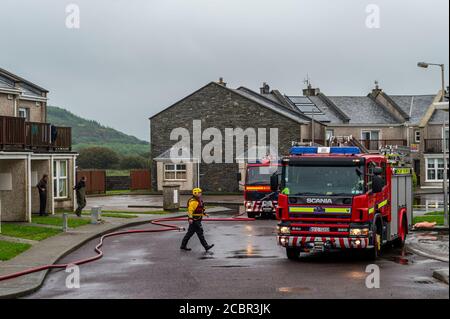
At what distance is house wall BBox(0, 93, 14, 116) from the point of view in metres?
34.9

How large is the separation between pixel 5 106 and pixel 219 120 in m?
32.0

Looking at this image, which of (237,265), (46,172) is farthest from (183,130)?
(237,265)

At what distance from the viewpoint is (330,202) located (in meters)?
19.4

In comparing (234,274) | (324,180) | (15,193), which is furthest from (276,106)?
(234,274)

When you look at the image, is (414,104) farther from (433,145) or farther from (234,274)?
(234,274)

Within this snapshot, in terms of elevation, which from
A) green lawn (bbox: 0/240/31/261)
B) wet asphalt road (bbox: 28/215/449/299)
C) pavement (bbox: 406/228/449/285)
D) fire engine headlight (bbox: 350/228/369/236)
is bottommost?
wet asphalt road (bbox: 28/215/449/299)

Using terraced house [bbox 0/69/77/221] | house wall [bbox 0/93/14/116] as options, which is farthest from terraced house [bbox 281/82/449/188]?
house wall [bbox 0/93/14/116]

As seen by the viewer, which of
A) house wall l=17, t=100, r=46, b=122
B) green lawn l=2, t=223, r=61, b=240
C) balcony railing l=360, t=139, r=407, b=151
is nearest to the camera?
green lawn l=2, t=223, r=61, b=240

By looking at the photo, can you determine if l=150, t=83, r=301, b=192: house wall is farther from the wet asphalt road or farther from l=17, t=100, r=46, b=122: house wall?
the wet asphalt road

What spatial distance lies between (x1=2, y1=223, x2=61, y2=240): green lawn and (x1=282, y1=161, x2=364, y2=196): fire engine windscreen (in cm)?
996
